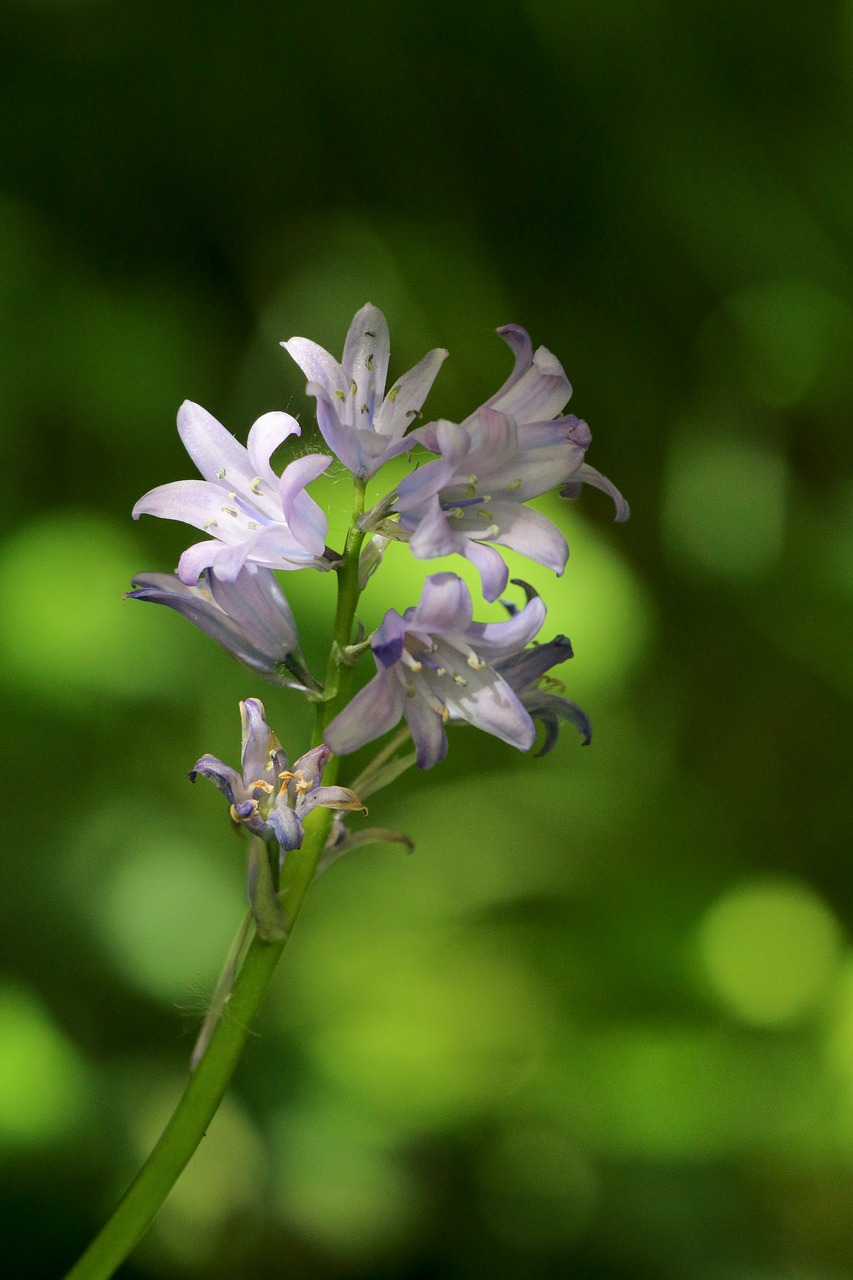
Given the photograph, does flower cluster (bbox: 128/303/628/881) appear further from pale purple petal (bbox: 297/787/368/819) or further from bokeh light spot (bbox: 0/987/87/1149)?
bokeh light spot (bbox: 0/987/87/1149)

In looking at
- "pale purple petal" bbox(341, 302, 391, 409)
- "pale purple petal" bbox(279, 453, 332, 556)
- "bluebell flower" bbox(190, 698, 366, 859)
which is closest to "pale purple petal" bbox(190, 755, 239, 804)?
"bluebell flower" bbox(190, 698, 366, 859)

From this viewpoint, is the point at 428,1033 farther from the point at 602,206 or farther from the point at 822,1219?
the point at 602,206

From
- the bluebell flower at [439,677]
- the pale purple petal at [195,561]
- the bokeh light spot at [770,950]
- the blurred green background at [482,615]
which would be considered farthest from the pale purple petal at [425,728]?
the bokeh light spot at [770,950]

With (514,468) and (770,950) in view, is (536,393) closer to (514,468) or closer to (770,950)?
(514,468)

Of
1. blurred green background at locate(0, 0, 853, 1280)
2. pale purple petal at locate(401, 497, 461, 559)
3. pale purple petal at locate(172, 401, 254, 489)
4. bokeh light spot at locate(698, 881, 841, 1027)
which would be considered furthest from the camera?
bokeh light spot at locate(698, 881, 841, 1027)

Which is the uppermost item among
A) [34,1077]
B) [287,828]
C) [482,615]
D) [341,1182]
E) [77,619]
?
[287,828]

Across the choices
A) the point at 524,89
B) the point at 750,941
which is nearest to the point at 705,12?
the point at 524,89

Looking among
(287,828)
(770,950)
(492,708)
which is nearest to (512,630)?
(492,708)
